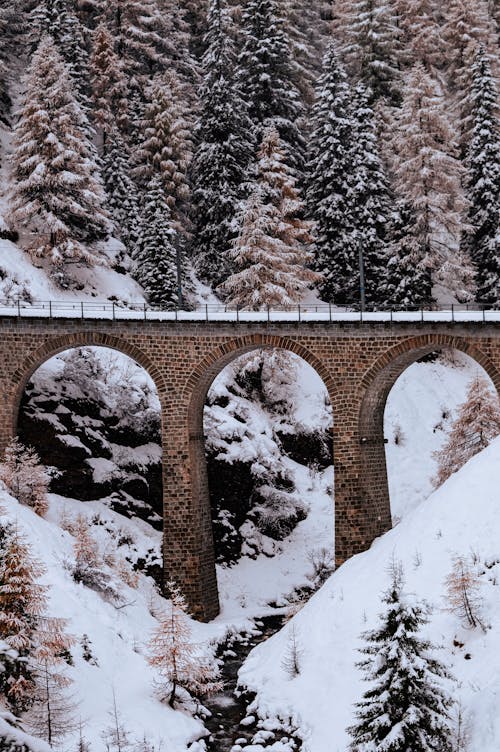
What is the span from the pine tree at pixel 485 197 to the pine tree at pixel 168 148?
56.3ft

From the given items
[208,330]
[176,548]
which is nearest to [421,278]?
[208,330]

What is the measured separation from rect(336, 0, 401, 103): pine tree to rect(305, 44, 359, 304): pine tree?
607 cm

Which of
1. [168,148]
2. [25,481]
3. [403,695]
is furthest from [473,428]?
[168,148]

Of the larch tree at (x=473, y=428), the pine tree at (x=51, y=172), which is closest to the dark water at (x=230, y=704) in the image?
the larch tree at (x=473, y=428)

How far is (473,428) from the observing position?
2980cm

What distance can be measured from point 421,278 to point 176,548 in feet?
69.5

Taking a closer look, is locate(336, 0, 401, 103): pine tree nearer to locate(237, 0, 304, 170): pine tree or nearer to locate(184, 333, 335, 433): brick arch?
locate(237, 0, 304, 170): pine tree

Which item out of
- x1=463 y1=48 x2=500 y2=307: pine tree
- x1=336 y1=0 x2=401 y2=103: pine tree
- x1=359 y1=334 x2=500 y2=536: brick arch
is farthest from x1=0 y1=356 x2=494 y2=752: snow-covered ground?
x1=336 y1=0 x2=401 y2=103: pine tree

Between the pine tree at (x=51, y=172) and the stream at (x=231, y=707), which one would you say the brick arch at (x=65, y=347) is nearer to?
the stream at (x=231, y=707)

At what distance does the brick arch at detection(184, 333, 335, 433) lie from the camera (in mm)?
30188

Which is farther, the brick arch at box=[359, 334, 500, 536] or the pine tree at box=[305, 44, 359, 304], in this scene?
the pine tree at box=[305, 44, 359, 304]

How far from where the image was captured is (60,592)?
21578 mm

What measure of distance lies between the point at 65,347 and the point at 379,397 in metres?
12.6

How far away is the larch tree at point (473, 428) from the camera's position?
29.5m
